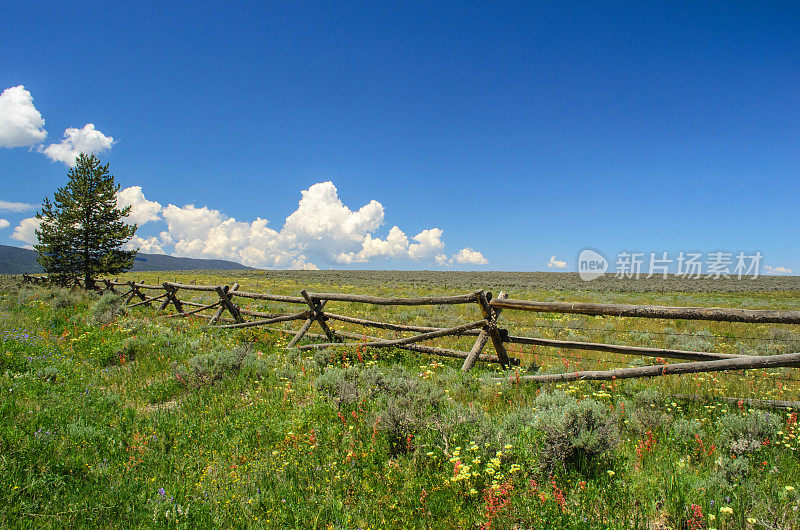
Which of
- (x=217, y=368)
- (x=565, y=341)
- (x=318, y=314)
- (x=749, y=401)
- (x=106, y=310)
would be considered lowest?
(x=106, y=310)

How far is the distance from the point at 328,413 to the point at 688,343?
1063 cm

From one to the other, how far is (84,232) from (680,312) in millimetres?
30526

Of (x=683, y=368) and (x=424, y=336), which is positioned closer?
(x=683, y=368)

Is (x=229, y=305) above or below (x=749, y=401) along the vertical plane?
below

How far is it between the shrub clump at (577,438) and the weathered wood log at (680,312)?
2493 mm

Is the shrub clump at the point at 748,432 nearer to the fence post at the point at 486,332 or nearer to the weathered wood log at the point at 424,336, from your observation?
the fence post at the point at 486,332

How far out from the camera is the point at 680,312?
5266 millimetres

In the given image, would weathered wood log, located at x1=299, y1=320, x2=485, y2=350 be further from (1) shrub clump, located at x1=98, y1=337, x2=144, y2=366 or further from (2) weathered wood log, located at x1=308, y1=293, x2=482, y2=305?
(1) shrub clump, located at x1=98, y1=337, x2=144, y2=366

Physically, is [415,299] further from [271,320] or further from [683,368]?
[683,368]

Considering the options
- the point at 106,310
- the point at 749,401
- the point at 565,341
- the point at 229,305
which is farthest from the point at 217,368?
the point at 106,310

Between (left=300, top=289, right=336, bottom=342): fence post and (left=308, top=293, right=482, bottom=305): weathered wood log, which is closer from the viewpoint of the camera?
(left=308, top=293, right=482, bottom=305): weathered wood log

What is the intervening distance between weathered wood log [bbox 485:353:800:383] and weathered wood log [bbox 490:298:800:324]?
498mm

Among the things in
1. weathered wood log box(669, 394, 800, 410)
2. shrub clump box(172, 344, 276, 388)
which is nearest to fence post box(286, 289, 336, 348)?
shrub clump box(172, 344, 276, 388)

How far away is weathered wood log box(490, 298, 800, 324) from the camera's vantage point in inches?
189
